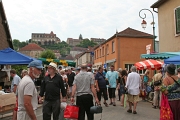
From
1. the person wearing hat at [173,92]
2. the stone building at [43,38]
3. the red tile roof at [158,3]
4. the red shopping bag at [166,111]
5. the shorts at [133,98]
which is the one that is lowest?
the shorts at [133,98]

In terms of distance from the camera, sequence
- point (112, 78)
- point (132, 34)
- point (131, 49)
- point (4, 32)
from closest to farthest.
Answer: point (112, 78) < point (4, 32) < point (131, 49) < point (132, 34)

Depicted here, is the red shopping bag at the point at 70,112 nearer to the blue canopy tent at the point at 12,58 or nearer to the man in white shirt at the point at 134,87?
the man in white shirt at the point at 134,87

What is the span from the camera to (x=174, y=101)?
520 centimetres

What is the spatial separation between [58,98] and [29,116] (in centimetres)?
218

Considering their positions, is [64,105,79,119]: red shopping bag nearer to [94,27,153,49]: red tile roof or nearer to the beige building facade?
the beige building facade

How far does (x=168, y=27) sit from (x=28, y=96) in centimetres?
1368

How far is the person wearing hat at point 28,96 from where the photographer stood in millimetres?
3547

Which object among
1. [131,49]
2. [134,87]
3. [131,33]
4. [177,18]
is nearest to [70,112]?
[134,87]

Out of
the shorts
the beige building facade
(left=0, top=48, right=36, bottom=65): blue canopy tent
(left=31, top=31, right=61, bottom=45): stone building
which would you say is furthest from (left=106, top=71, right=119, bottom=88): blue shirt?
(left=31, top=31, right=61, bottom=45): stone building

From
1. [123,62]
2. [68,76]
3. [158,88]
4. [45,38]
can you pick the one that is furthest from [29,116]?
[45,38]

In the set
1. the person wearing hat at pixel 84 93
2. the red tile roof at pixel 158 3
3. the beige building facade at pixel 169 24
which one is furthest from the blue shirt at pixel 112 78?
the red tile roof at pixel 158 3

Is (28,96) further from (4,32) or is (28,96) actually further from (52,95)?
(4,32)

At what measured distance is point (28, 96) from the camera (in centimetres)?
355

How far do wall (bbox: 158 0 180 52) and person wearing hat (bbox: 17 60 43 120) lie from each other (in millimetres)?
12177
